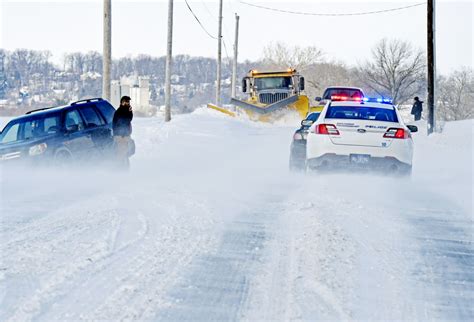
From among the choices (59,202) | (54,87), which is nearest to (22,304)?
(59,202)

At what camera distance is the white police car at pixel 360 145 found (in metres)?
11.6

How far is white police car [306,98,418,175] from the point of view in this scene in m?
11.6

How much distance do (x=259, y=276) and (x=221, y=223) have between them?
2377 mm

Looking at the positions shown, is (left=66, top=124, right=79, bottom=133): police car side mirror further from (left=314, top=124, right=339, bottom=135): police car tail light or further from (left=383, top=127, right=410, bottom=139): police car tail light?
(left=383, top=127, right=410, bottom=139): police car tail light

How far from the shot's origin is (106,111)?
15.1 meters

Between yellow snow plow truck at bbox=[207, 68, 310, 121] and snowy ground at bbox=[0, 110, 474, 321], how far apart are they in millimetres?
18766

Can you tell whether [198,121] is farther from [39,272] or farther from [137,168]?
[39,272]

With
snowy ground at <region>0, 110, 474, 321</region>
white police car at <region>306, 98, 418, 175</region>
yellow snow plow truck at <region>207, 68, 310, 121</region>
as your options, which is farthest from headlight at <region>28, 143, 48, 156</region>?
yellow snow plow truck at <region>207, 68, 310, 121</region>

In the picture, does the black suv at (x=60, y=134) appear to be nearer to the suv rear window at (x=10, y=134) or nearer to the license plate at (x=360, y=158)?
the suv rear window at (x=10, y=134)

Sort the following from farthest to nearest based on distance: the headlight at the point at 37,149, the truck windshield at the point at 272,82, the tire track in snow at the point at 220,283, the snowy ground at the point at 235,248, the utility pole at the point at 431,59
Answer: the truck windshield at the point at 272,82 → the utility pole at the point at 431,59 → the headlight at the point at 37,149 → the snowy ground at the point at 235,248 → the tire track in snow at the point at 220,283

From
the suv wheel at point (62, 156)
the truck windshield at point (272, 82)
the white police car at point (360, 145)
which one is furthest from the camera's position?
the truck windshield at point (272, 82)

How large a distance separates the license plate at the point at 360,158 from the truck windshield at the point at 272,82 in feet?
68.5

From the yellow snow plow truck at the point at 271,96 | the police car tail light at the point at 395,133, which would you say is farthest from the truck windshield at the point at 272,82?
the police car tail light at the point at 395,133

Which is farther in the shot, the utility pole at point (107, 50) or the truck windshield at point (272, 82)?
the truck windshield at point (272, 82)
